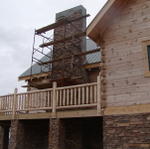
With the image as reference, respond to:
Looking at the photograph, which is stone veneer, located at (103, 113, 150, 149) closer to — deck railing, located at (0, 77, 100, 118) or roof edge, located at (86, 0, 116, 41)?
deck railing, located at (0, 77, 100, 118)

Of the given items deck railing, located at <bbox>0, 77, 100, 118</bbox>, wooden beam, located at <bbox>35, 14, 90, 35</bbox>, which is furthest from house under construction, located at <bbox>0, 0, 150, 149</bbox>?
wooden beam, located at <bbox>35, 14, 90, 35</bbox>

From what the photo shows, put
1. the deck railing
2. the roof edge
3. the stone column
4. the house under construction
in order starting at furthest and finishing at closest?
1. the stone column
2. the deck railing
3. the roof edge
4. the house under construction

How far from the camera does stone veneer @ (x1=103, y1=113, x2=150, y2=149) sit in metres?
8.59

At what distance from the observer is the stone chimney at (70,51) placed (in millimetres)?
14762

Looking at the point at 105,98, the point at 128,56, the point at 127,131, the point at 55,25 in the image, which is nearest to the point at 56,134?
the point at 105,98

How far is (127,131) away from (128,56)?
274 centimetres

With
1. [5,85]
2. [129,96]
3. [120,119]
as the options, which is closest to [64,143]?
[120,119]

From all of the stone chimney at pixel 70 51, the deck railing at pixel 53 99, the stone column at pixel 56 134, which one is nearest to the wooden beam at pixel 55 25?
the stone chimney at pixel 70 51

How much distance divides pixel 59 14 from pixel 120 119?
11.8 meters

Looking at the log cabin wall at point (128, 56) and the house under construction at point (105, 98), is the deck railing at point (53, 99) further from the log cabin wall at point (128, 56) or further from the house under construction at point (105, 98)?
the log cabin wall at point (128, 56)

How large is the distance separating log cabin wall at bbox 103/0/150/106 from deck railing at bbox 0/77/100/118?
0.77 m

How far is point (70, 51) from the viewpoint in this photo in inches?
622

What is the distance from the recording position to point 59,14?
19.0m

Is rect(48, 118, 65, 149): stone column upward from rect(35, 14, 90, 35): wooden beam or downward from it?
downward
